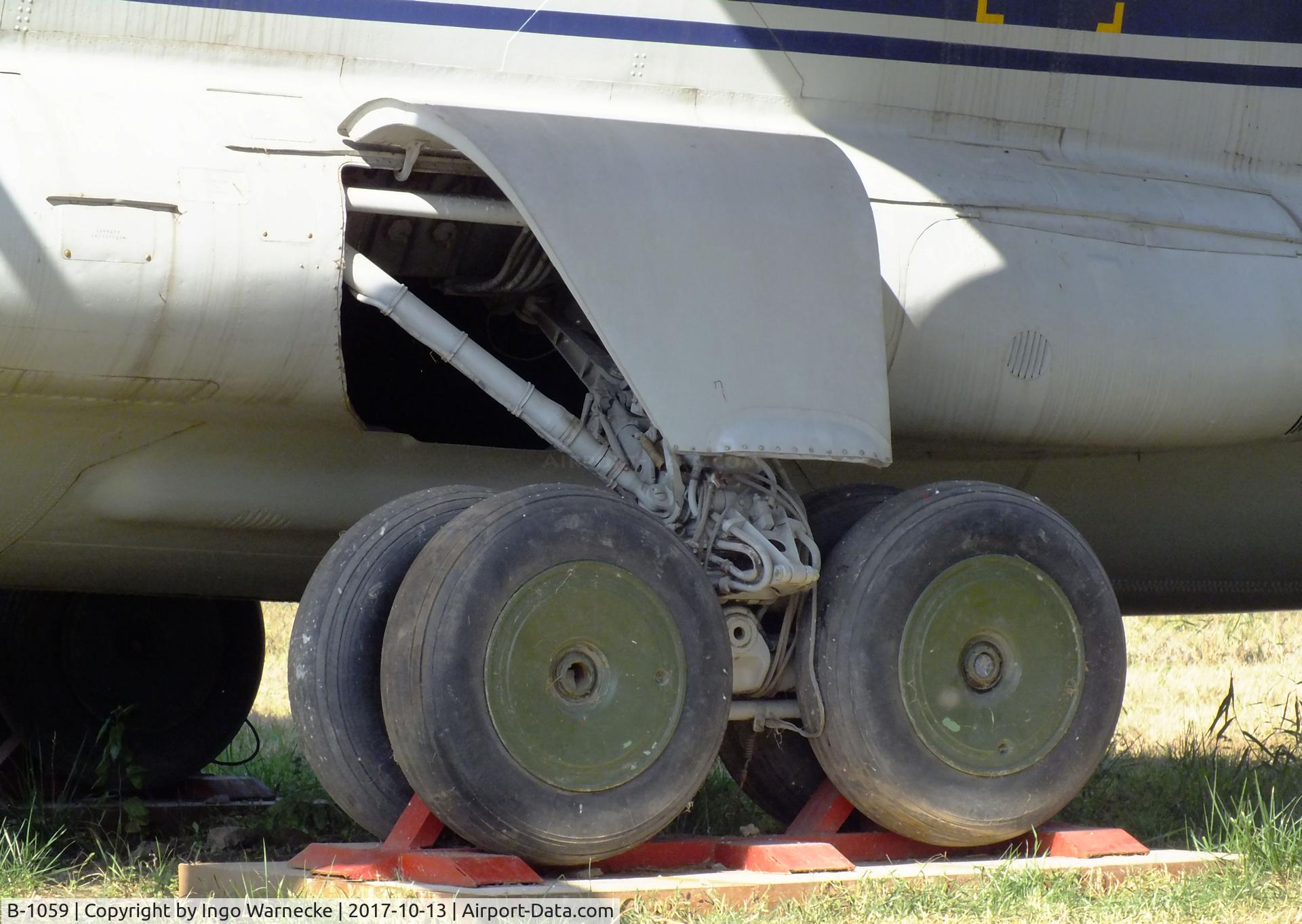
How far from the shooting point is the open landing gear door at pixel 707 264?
4.11m

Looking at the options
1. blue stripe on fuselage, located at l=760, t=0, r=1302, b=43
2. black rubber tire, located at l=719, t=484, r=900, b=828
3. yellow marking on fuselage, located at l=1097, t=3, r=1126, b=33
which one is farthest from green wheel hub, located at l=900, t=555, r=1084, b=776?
yellow marking on fuselage, located at l=1097, t=3, r=1126, b=33

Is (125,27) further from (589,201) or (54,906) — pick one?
(54,906)

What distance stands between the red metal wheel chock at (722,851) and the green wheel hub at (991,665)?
1.01 ft

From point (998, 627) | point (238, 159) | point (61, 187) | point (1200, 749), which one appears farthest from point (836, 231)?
point (1200, 749)

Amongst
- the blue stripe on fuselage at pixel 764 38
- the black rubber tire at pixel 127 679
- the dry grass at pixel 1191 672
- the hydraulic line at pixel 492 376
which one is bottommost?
the dry grass at pixel 1191 672

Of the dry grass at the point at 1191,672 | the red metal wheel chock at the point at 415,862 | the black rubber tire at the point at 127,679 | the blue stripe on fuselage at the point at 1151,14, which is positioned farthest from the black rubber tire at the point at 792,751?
the dry grass at the point at 1191,672

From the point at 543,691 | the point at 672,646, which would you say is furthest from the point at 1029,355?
the point at 543,691

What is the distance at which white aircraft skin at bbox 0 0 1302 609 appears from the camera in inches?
162

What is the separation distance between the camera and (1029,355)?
190 inches

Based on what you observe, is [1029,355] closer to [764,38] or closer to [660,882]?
[764,38]

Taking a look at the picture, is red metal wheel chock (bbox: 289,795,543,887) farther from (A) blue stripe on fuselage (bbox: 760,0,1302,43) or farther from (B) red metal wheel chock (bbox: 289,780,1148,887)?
(A) blue stripe on fuselage (bbox: 760,0,1302,43)

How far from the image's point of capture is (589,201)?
4.18 metres

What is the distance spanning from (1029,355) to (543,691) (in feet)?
6.23

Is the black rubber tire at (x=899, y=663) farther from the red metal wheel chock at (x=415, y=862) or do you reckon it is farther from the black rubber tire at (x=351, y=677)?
the black rubber tire at (x=351, y=677)
